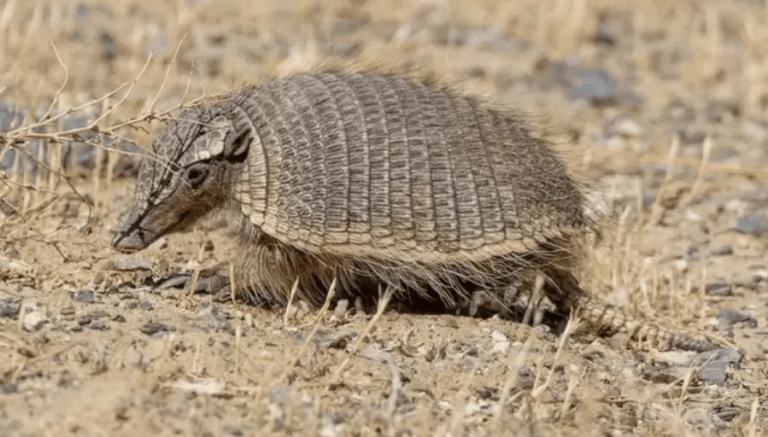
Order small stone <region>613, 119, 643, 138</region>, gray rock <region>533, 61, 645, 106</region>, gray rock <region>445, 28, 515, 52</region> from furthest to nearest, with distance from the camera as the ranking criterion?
gray rock <region>445, 28, 515, 52</region>
gray rock <region>533, 61, 645, 106</region>
small stone <region>613, 119, 643, 138</region>

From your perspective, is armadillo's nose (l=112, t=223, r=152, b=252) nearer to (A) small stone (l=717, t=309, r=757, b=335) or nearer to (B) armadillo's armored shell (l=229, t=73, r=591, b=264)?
(B) armadillo's armored shell (l=229, t=73, r=591, b=264)

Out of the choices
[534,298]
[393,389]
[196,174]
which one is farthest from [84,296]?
[534,298]

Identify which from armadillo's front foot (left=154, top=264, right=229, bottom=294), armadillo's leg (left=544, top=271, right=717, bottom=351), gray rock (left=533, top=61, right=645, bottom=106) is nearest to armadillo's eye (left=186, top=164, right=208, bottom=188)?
armadillo's front foot (left=154, top=264, right=229, bottom=294)

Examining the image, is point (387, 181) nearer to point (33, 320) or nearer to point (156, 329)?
point (156, 329)

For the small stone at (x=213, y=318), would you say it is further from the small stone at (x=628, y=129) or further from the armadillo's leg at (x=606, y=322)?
the small stone at (x=628, y=129)

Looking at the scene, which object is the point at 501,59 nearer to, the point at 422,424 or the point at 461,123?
the point at 461,123
